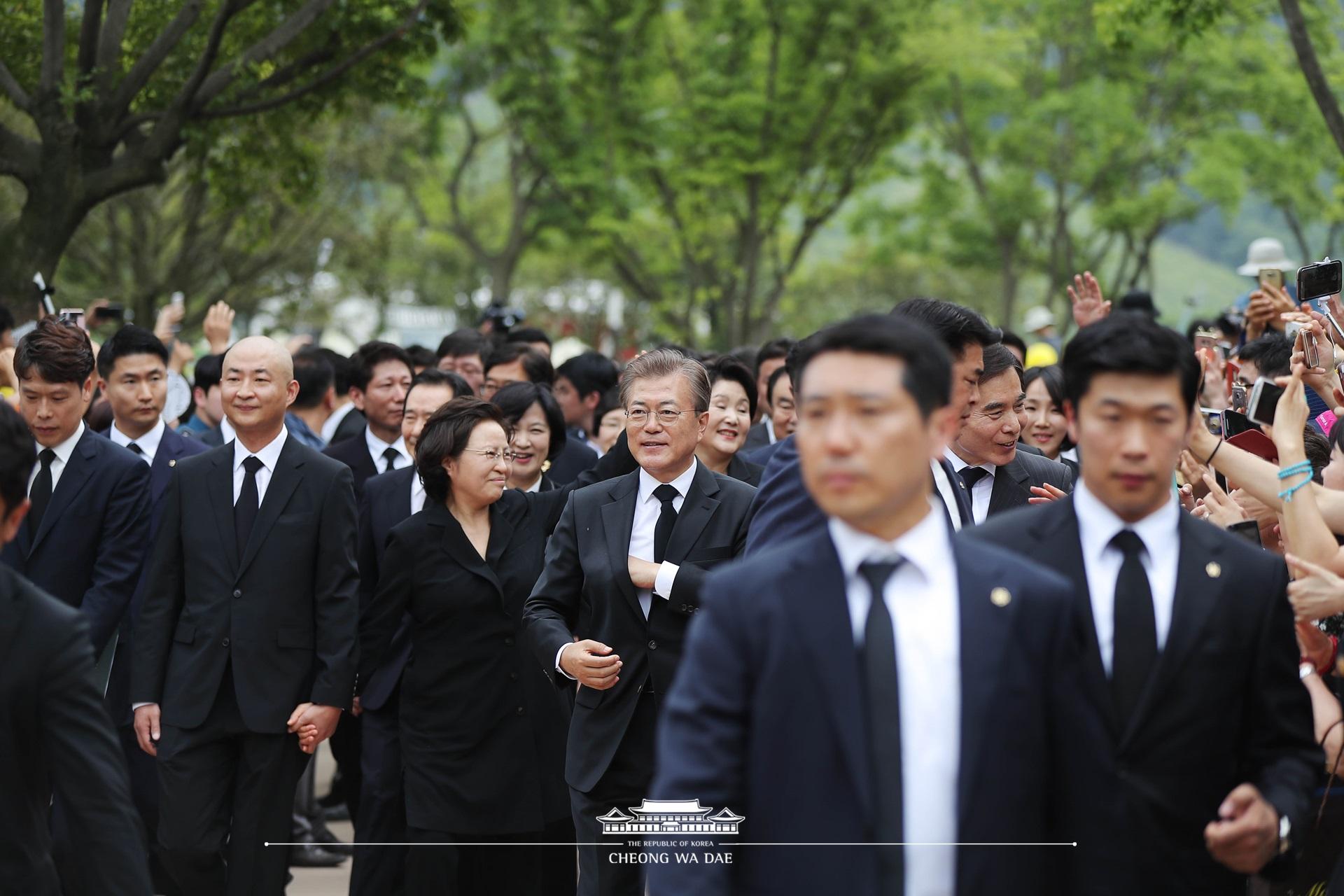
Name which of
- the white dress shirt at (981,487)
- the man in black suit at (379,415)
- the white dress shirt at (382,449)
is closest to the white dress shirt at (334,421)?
the man in black suit at (379,415)

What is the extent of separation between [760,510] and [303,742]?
2.75 metres

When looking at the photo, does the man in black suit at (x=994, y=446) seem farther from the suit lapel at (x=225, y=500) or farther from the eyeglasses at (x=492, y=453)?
the suit lapel at (x=225, y=500)

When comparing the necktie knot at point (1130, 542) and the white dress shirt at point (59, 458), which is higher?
the white dress shirt at point (59, 458)

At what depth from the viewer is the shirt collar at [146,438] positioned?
26.3ft

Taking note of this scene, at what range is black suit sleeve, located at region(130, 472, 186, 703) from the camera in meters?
6.42

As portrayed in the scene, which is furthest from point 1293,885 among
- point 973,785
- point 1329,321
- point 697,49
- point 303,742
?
point 697,49

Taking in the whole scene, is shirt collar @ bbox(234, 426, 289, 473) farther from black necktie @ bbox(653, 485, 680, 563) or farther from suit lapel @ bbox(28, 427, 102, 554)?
black necktie @ bbox(653, 485, 680, 563)

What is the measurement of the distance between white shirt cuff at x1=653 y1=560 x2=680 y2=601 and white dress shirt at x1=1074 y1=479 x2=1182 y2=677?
7.45ft

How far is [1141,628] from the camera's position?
358cm

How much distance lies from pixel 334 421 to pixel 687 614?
5.65m

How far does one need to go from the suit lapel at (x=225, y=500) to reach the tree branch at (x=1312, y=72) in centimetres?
763

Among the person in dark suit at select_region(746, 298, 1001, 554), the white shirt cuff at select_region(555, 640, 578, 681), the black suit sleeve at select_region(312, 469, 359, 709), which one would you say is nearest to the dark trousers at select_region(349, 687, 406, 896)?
the black suit sleeve at select_region(312, 469, 359, 709)

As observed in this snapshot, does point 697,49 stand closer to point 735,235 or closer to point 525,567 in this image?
point 735,235

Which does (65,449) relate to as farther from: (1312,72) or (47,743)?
(1312,72)
